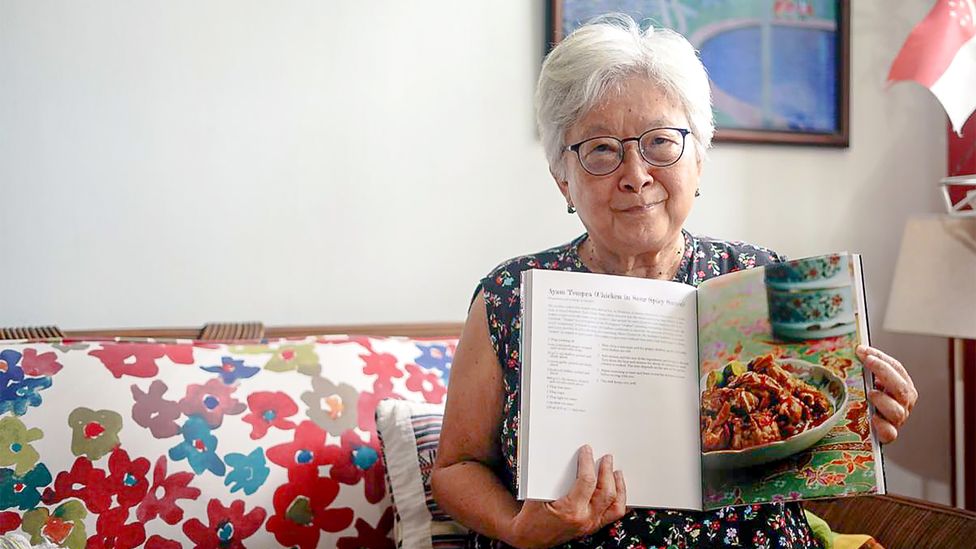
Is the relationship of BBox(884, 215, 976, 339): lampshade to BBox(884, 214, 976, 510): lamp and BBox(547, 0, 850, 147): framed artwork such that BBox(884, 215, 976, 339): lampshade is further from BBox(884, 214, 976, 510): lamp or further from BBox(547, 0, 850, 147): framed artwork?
BBox(547, 0, 850, 147): framed artwork

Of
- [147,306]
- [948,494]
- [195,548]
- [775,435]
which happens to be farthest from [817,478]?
[948,494]

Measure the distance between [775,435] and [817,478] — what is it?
63mm

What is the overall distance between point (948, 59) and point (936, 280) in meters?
0.44

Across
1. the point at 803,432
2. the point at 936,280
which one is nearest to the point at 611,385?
the point at 803,432

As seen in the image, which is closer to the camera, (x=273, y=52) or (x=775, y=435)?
(x=775, y=435)

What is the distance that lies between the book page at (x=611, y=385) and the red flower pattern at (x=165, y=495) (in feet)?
1.90

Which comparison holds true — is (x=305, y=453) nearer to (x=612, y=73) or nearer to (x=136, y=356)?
(x=136, y=356)

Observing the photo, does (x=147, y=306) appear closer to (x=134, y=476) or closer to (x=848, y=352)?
(x=134, y=476)

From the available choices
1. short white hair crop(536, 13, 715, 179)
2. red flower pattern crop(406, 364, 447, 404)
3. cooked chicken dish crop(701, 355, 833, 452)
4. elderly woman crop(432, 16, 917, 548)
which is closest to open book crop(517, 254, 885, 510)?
cooked chicken dish crop(701, 355, 833, 452)

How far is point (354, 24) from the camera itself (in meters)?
1.82

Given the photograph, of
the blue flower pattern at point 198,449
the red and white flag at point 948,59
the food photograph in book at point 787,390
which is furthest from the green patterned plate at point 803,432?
the red and white flag at point 948,59

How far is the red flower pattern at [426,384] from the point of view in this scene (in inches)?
59.9

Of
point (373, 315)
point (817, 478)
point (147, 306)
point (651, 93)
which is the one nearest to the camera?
point (817, 478)

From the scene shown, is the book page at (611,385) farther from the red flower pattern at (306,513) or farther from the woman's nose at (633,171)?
the red flower pattern at (306,513)
